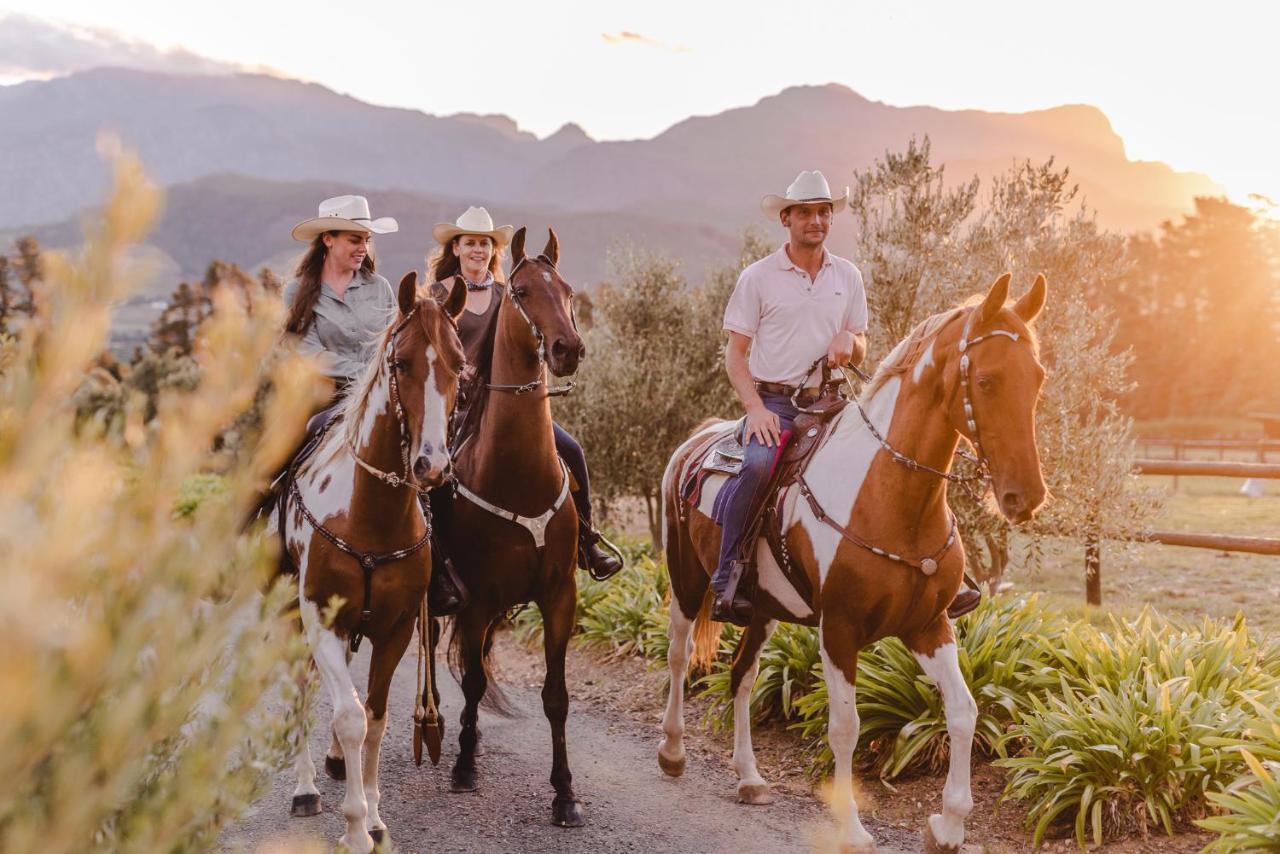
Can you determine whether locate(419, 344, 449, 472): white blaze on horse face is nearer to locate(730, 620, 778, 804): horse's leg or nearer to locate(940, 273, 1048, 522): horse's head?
locate(940, 273, 1048, 522): horse's head

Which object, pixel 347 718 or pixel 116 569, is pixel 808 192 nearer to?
pixel 347 718

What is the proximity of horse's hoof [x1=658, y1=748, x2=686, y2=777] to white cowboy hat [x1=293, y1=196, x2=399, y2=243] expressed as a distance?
13.6 ft

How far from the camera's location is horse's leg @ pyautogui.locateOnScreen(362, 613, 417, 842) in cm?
504

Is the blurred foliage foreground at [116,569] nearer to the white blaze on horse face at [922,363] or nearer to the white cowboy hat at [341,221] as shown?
the white blaze on horse face at [922,363]

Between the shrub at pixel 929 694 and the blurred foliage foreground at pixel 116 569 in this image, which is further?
the shrub at pixel 929 694

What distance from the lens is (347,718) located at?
4.70 meters

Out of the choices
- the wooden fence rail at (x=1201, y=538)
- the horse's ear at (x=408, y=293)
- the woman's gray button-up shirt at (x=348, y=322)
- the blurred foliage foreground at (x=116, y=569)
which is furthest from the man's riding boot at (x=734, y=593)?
the wooden fence rail at (x=1201, y=538)

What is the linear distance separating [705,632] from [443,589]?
2.17 metres

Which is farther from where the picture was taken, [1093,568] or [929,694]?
[1093,568]

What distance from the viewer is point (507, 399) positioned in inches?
221

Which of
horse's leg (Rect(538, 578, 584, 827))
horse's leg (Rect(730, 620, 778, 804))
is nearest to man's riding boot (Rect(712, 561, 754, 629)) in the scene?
horse's leg (Rect(730, 620, 778, 804))

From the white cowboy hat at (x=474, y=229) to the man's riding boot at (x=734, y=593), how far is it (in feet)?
9.92

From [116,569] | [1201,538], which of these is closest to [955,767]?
[116,569]

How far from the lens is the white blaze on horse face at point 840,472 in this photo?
487 centimetres
